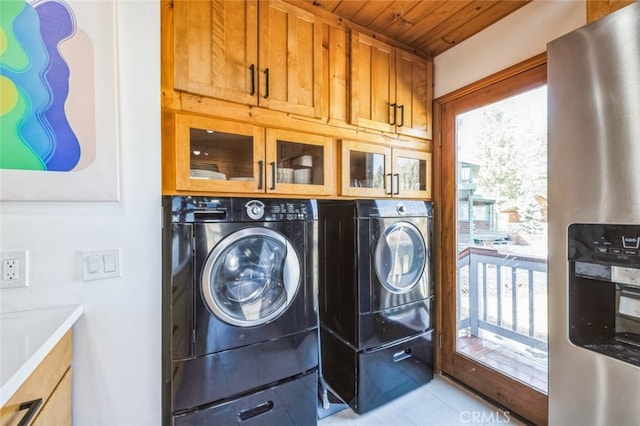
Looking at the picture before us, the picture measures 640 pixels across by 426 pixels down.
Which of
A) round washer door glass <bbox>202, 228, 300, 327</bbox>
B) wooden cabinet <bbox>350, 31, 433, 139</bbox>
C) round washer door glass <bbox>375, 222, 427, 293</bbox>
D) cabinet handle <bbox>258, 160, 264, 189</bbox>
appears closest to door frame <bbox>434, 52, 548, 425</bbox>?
wooden cabinet <bbox>350, 31, 433, 139</bbox>

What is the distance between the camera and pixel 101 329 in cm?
126

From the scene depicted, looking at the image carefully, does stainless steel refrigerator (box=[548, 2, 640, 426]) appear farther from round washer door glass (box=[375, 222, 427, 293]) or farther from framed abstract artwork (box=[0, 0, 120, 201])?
framed abstract artwork (box=[0, 0, 120, 201])

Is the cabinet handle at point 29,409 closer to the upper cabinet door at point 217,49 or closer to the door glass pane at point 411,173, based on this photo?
the upper cabinet door at point 217,49

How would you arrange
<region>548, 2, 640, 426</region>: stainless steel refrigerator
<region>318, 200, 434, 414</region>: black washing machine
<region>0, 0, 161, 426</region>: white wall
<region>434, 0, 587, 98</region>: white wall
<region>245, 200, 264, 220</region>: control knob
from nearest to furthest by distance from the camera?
<region>548, 2, 640, 426</region>: stainless steel refrigerator
<region>0, 0, 161, 426</region>: white wall
<region>245, 200, 264, 220</region>: control knob
<region>434, 0, 587, 98</region>: white wall
<region>318, 200, 434, 414</region>: black washing machine

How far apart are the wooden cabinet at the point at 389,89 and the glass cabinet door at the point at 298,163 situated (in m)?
0.34

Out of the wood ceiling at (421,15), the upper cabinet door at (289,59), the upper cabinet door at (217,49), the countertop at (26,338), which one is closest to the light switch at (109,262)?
the countertop at (26,338)

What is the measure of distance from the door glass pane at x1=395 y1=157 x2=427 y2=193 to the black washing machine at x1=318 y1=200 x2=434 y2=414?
0.62 feet

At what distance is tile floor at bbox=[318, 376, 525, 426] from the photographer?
1756 millimetres

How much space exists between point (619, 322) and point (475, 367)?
1097 millimetres

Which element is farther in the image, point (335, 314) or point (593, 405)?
point (335, 314)

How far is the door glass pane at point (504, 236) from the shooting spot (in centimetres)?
175

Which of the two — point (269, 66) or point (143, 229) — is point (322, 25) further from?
point (143, 229)

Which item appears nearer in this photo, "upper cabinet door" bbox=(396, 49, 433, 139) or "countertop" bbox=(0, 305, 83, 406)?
"countertop" bbox=(0, 305, 83, 406)

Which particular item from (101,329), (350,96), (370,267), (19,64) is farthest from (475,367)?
(19,64)
